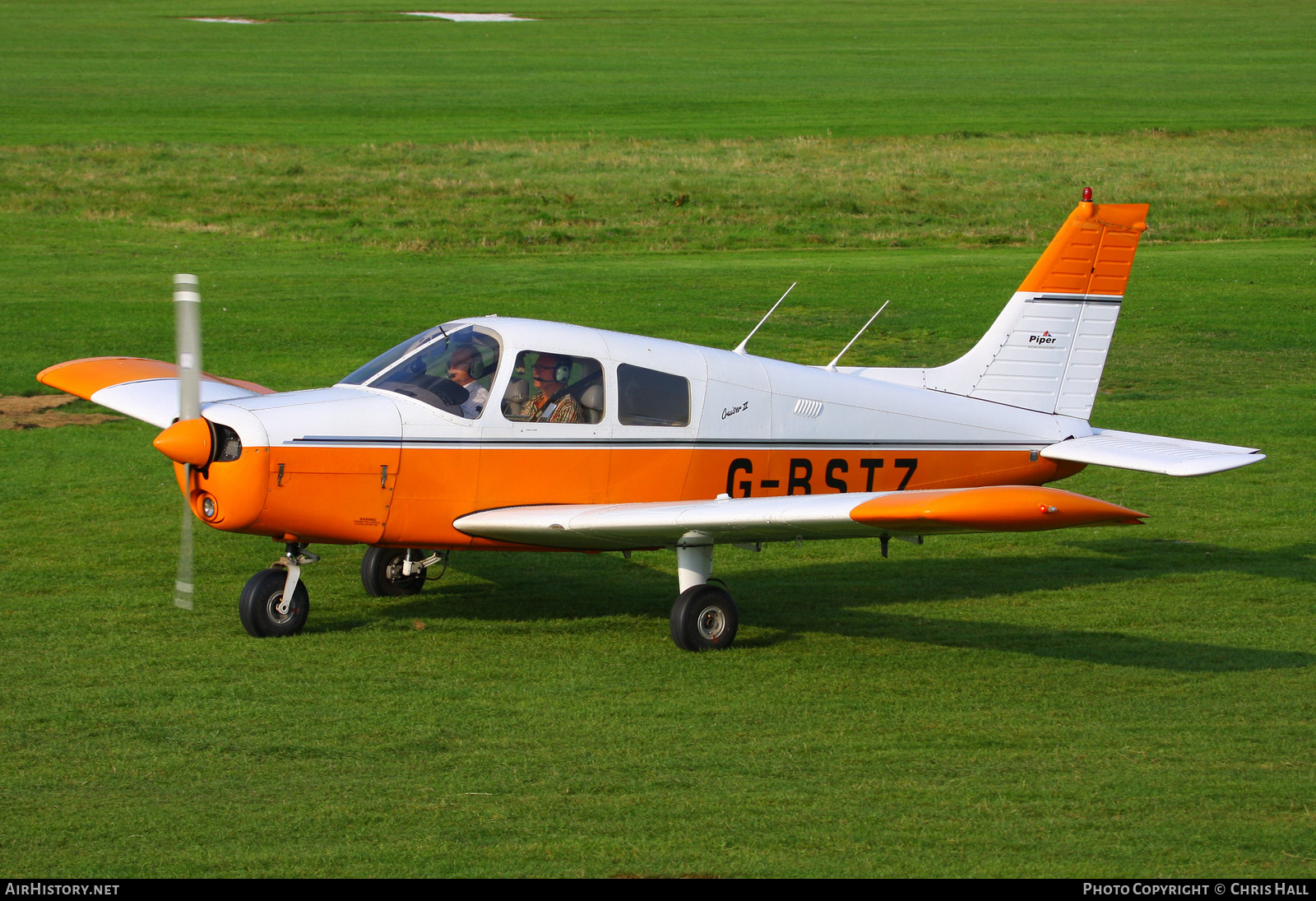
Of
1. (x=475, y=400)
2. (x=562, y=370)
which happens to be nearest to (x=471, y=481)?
(x=475, y=400)

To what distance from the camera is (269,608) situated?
8.73m

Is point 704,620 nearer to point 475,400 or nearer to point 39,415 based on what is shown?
point 475,400

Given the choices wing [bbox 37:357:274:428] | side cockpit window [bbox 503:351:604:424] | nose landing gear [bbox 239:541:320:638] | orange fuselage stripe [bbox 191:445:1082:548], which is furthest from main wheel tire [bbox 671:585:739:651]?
wing [bbox 37:357:274:428]

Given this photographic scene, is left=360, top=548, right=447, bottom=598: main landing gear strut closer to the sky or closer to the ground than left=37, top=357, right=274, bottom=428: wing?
closer to the ground

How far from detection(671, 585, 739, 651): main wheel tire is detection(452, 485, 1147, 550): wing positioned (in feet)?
1.17

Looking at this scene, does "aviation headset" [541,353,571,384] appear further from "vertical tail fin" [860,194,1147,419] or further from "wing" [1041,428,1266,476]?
"wing" [1041,428,1266,476]

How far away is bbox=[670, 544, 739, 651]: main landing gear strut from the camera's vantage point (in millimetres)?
8703

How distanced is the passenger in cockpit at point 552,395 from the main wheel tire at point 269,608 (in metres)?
1.90

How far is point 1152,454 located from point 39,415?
39.5 feet

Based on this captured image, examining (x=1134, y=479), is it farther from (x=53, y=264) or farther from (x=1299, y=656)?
(x=53, y=264)

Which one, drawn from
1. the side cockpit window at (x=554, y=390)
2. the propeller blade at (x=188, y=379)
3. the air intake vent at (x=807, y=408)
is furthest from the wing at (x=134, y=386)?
the air intake vent at (x=807, y=408)

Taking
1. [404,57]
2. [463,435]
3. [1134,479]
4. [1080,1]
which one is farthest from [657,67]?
[463,435]

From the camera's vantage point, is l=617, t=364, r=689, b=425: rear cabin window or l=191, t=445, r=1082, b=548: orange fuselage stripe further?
l=617, t=364, r=689, b=425: rear cabin window

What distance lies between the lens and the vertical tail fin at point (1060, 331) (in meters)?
10.7
